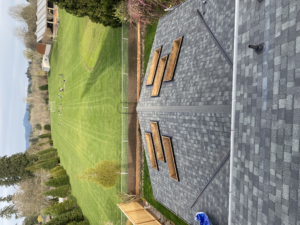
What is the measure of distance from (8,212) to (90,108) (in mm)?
34168

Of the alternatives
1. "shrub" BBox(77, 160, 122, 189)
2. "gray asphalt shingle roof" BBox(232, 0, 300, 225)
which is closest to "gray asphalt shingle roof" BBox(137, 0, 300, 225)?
"gray asphalt shingle roof" BBox(232, 0, 300, 225)

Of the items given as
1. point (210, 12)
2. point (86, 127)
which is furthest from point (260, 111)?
point (86, 127)

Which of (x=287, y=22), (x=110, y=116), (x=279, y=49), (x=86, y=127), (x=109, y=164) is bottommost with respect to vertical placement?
(x=109, y=164)

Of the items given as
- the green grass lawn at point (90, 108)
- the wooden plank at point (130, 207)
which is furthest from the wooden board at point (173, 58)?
the wooden plank at point (130, 207)

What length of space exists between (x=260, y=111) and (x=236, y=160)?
6.01 feet

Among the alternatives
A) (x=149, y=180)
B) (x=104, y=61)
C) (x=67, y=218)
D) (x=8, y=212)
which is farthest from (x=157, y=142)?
(x=8, y=212)

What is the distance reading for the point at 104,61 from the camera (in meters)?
26.7

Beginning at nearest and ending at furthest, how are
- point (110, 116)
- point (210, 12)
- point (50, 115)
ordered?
point (210, 12)
point (110, 116)
point (50, 115)

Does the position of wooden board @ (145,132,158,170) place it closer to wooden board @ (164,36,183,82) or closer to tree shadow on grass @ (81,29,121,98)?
wooden board @ (164,36,183,82)

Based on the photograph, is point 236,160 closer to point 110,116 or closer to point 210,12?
point 210,12

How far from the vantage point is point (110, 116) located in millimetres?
24719

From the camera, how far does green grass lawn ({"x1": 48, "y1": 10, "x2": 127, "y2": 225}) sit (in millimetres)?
23859

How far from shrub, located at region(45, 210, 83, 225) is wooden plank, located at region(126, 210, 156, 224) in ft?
54.7

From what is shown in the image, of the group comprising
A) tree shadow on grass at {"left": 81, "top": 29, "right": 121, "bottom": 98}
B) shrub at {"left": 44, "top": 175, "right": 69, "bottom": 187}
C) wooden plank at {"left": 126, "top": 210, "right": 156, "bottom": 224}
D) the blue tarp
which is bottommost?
shrub at {"left": 44, "top": 175, "right": 69, "bottom": 187}
